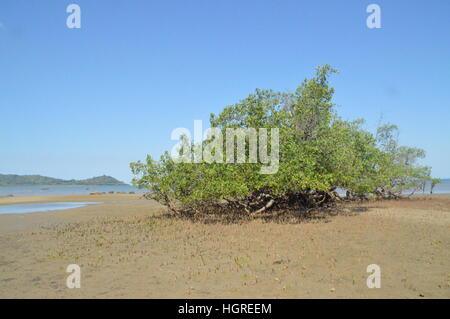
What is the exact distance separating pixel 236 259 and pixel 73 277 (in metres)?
5.35

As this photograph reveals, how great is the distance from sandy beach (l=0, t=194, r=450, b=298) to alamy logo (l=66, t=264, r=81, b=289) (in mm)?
172

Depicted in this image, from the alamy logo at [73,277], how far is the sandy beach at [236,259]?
0.56 feet

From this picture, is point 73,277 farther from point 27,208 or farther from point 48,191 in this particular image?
point 48,191

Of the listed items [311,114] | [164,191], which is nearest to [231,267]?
[164,191]

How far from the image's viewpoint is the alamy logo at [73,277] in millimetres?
9345

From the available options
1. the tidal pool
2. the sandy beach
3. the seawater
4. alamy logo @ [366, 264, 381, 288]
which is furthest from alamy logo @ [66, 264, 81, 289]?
the seawater

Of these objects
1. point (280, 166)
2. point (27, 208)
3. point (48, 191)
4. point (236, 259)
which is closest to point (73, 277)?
point (236, 259)

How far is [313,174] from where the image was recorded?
755 inches

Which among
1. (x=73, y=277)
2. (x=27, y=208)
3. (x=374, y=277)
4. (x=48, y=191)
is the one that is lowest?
(x=48, y=191)

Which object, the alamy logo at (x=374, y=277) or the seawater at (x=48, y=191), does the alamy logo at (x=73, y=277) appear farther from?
the seawater at (x=48, y=191)

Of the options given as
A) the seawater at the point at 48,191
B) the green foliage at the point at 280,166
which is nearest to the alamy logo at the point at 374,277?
the green foliage at the point at 280,166

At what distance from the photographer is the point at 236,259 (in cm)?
1179

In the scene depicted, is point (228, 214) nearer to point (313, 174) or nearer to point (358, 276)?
point (313, 174)

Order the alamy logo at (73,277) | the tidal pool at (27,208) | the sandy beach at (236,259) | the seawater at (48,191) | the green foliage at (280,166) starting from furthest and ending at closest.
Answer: the seawater at (48,191) < the tidal pool at (27,208) < the green foliage at (280,166) < the alamy logo at (73,277) < the sandy beach at (236,259)
